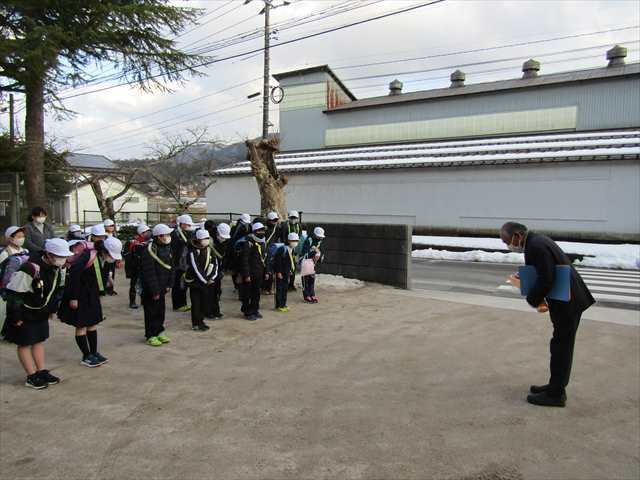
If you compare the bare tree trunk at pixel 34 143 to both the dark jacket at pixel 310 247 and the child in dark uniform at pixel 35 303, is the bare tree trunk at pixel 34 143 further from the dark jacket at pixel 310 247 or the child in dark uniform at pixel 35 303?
the child in dark uniform at pixel 35 303

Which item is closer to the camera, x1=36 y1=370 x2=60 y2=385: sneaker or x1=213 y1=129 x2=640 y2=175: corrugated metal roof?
x1=36 y1=370 x2=60 y2=385: sneaker

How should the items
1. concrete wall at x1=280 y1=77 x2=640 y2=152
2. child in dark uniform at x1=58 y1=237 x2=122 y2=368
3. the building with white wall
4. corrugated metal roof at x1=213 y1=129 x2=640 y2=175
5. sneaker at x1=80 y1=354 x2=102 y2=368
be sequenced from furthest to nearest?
concrete wall at x1=280 y1=77 x2=640 y2=152 < corrugated metal roof at x1=213 y1=129 x2=640 y2=175 < the building with white wall < sneaker at x1=80 y1=354 x2=102 y2=368 < child in dark uniform at x1=58 y1=237 x2=122 y2=368

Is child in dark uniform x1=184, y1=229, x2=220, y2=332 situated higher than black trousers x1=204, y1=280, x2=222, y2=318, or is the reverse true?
child in dark uniform x1=184, y1=229, x2=220, y2=332

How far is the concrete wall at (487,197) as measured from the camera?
1870 centimetres

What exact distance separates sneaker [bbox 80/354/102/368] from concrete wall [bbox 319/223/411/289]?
7.16m

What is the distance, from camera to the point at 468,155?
23.5 meters

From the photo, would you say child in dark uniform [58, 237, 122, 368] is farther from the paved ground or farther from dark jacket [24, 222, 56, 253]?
dark jacket [24, 222, 56, 253]

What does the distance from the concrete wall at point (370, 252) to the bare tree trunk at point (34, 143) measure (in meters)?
11.5

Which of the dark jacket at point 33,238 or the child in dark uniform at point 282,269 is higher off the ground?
the dark jacket at point 33,238

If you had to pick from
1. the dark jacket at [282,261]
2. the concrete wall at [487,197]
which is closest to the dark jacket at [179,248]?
the dark jacket at [282,261]

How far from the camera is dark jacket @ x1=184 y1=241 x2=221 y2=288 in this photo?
7.01 m

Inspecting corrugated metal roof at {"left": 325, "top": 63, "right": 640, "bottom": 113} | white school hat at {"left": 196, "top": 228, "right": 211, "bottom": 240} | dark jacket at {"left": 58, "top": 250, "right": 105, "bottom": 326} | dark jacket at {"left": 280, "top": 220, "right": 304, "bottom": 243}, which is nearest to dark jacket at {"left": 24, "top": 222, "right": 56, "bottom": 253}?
white school hat at {"left": 196, "top": 228, "right": 211, "bottom": 240}

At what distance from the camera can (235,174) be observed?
99.6 feet

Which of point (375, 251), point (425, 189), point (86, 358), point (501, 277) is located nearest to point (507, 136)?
point (425, 189)
